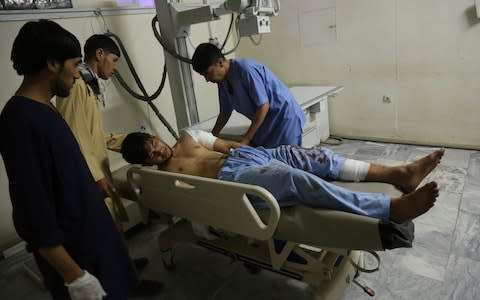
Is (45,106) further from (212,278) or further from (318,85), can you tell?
(318,85)

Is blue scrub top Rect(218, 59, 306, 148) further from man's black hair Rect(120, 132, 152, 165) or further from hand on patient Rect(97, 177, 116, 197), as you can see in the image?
hand on patient Rect(97, 177, 116, 197)

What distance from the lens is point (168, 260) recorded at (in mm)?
2121

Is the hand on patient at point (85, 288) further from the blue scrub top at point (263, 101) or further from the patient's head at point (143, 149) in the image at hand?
the blue scrub top at point (263, 101)

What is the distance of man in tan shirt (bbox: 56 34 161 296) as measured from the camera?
5.30ft

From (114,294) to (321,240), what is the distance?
0.79 meters

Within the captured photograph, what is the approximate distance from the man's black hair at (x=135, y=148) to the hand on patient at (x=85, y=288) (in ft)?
2.63

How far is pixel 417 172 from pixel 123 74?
2.39 metres

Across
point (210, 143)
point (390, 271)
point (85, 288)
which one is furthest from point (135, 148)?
point (390, 271)

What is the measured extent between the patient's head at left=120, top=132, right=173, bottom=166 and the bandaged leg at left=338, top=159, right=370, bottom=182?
946mm

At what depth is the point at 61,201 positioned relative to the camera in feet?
3.57

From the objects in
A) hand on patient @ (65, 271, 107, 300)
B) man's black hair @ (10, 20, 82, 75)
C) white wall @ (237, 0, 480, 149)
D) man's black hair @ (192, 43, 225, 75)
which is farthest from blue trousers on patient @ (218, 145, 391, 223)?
white wall @ (237, 0, 480, 149)

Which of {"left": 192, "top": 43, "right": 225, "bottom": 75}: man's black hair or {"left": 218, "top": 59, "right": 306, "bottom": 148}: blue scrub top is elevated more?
{"left": 192, "top": 43, "right": 225, "bottom": 75}: man's black hair

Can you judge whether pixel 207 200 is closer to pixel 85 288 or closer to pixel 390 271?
→ pixel 85 288

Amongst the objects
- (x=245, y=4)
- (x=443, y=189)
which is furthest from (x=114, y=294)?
(x=443, y=189)
